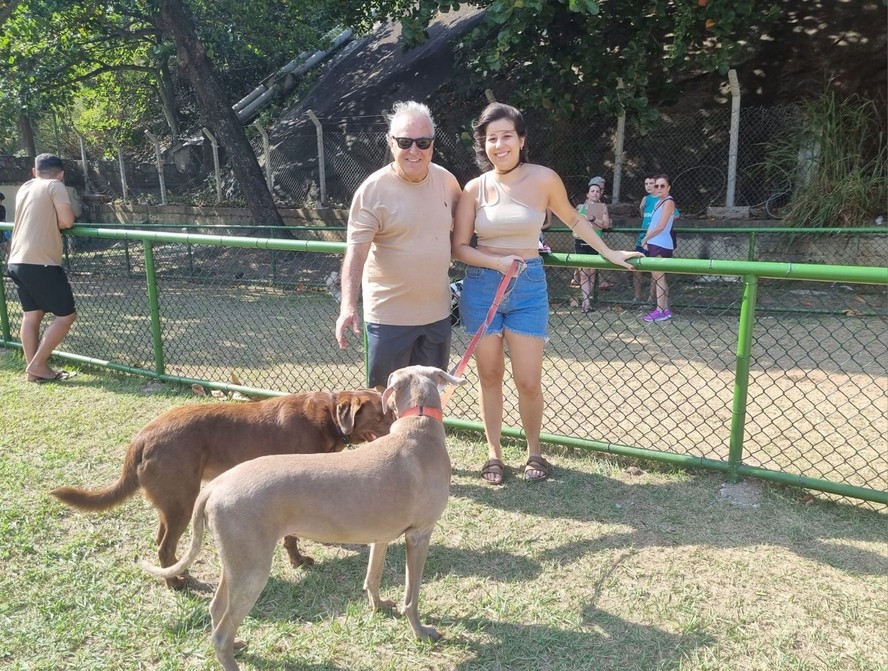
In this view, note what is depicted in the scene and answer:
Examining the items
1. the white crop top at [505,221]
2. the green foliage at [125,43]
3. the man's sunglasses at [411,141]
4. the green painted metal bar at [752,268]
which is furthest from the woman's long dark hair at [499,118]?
the green foliage at [125,43]

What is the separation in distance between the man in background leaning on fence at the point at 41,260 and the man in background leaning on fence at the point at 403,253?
141 inches

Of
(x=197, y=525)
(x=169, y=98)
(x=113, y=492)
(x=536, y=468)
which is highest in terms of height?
(x=169, y=98)

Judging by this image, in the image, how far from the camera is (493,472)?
3.87 metres

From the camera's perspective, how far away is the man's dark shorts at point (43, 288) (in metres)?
5.54

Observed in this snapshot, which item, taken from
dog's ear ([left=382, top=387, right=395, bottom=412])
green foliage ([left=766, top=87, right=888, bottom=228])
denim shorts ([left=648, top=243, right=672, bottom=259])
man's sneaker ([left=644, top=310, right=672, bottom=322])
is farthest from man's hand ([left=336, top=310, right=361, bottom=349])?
green foliage ([left=766, top=87, right=888, bottom=228])

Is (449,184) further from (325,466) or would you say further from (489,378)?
(325,466)

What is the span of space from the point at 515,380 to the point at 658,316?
4.87 meters

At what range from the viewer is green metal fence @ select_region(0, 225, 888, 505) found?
390cm

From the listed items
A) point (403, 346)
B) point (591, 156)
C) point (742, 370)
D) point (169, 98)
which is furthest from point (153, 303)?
point (169, 98)

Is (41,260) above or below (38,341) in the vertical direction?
above

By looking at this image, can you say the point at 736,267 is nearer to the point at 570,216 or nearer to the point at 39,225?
the point at 570,216

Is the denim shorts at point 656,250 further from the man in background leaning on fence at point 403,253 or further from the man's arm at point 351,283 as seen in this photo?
the man's arm at point 351,283

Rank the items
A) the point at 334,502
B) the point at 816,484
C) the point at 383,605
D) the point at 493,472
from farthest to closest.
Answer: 1. the point at 493,472
2. the point at 816,484
3. the point at 383,605
4. the point at 334,502

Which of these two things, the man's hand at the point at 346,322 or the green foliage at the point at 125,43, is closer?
the man's hand at the point at 346,322
